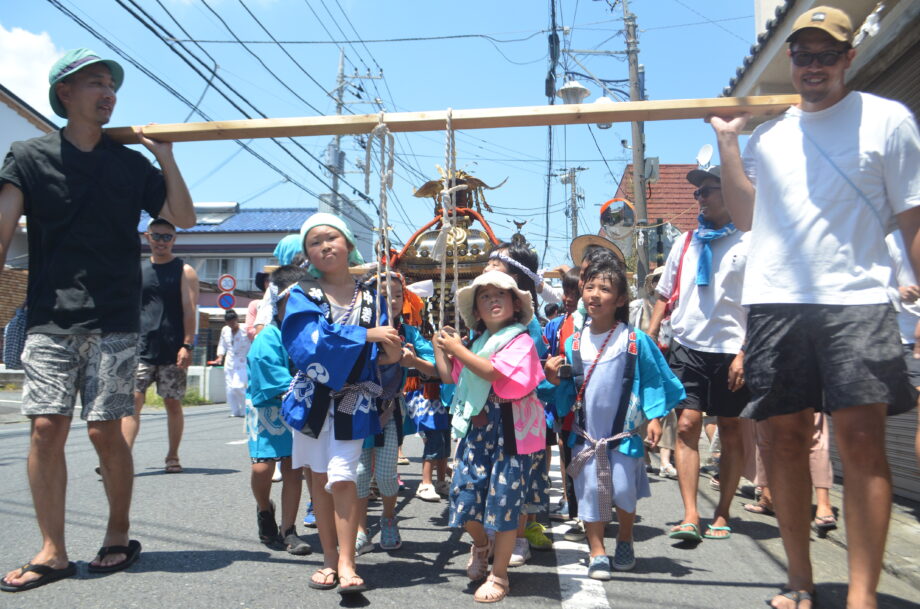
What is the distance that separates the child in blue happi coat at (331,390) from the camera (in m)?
3.35

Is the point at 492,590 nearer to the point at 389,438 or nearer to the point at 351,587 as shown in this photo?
the point at 351,587

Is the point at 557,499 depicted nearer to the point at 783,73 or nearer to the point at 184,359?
the point at 184,359

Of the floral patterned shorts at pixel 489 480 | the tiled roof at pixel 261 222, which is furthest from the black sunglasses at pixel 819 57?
the tiled roof at pixel 261 222

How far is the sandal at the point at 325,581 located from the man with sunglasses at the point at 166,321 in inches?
127

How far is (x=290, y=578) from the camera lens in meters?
3.46

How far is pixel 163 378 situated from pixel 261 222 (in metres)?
38.3

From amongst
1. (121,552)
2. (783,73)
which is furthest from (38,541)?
(783,73)

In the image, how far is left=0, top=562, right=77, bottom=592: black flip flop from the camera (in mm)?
3088

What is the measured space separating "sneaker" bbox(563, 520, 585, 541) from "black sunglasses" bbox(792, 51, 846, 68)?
2905mm

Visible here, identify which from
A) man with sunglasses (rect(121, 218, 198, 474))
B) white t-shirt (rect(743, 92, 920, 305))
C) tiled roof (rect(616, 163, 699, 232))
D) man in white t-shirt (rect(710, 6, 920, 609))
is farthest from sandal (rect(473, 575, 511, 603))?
tiled roof (rect(616, 163, 699, 232))

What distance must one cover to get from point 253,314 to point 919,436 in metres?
6.00

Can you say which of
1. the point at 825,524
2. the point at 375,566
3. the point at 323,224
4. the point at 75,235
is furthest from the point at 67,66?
the point at 825,524

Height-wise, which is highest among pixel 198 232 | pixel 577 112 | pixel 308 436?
pixel 198 232

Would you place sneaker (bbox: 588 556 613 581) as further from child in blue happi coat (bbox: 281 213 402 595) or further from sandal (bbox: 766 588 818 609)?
child in blue happi coat (bbox: 281 213 402 595)
